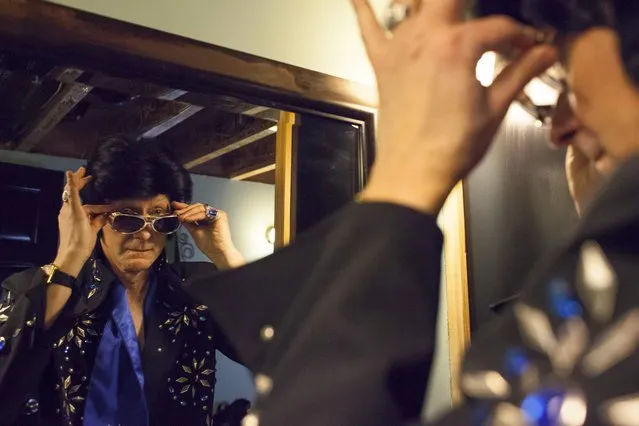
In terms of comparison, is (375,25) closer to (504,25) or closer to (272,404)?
(504,25)

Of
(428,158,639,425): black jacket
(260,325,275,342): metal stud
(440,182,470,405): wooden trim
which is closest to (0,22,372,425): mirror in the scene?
(440,182,470,405): wooden trim

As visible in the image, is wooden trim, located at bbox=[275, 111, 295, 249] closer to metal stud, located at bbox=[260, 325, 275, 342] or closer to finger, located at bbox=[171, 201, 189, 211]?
finger, located at bbox=[171, 201, 189, 211]

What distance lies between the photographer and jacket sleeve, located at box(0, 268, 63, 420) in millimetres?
615

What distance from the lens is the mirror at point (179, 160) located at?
635 mm

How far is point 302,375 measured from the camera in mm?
273

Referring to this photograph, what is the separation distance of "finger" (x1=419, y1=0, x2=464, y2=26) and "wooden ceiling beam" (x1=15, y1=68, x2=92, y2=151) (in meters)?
0.45

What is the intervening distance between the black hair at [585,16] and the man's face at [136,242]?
0.49 meters

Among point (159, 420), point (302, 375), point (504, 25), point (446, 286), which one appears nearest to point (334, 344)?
point (302, 375)

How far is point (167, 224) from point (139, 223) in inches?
1.2

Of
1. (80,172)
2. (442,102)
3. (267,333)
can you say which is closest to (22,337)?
(80,172)

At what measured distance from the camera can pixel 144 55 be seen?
715 millimetres

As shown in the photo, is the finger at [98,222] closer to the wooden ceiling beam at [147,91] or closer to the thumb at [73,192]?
the thumb at [73,192]

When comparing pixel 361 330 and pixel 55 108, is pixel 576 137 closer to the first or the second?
pixel 361 330

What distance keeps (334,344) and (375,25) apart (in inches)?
7.9
